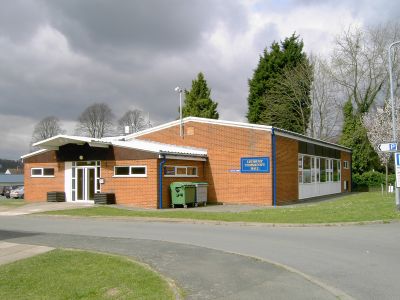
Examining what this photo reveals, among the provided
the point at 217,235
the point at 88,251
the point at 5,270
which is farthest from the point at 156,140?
the point at 5,270

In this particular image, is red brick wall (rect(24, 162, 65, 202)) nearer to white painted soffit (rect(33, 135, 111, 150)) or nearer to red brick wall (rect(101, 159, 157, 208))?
white painted soffit (rect(33, 135, 111, 150))

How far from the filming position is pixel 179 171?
86.7ft

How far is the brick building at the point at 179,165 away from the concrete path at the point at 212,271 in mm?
12740

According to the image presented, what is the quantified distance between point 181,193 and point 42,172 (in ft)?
31.4

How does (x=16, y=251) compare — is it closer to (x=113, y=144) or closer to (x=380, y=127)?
(x=113, y=144)

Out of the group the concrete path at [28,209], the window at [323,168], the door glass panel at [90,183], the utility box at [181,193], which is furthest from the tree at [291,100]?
the concrete path at [28,209]

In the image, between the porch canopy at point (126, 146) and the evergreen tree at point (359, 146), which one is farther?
the evergreen tree at point (359, 146)

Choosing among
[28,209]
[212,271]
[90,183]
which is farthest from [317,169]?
[212,271]

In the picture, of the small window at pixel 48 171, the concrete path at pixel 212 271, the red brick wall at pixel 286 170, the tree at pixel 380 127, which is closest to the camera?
the concrete path at pixel 212 271

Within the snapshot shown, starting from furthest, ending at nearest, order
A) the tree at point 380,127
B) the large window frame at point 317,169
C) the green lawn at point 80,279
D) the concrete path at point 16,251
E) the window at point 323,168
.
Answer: the tree at point 380,127, the window at point 323,168, the large window frame at point 317,169, the concrete path at point 16,251, the green lawn at point 80,279

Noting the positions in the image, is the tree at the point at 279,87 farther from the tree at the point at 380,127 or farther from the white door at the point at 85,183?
the white door at the point at 85,183

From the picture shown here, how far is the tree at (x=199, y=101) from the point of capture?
182 feet

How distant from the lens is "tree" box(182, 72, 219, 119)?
55406 millimetres

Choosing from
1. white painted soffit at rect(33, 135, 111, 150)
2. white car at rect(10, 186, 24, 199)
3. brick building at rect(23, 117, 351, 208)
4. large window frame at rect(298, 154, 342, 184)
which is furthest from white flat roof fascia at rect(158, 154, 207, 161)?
white car at rect(10, 186, 24, 199)
